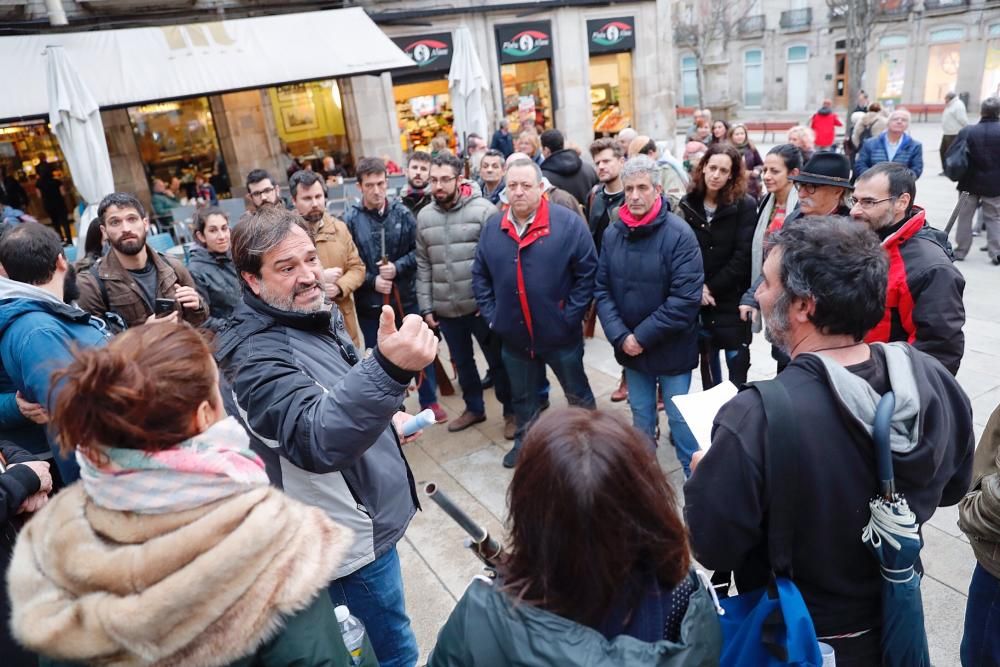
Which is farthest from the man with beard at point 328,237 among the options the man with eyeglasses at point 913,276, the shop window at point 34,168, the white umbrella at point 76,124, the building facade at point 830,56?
the building facade at point 830,56

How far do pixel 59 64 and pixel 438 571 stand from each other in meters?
8.12

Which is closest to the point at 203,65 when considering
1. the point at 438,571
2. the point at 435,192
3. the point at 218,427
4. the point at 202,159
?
the point at 202,159

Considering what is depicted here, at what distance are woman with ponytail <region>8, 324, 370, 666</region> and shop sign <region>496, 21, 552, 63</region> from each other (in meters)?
16.1

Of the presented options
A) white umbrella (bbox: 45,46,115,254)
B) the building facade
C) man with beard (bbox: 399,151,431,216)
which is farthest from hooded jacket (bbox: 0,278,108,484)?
the building facade

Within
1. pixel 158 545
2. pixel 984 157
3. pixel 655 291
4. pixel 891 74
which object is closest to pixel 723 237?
pixel 655 291

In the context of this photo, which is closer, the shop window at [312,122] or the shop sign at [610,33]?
the shop window at [312,122]

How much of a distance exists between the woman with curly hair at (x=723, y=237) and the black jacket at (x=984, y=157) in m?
5.39

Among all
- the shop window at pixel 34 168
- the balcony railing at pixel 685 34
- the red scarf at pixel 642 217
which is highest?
the balcony railing at pixel 685 34

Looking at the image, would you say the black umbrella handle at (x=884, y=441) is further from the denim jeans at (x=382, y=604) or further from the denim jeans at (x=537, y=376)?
the denim jeans at (x=537, y=376)

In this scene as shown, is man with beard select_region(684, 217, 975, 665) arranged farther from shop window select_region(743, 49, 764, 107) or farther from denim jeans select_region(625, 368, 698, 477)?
shop window select_region(743, 49, 764, 107)

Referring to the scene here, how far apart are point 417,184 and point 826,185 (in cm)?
323

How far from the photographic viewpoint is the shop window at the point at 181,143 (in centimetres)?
1410

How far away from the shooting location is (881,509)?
166 centimetres

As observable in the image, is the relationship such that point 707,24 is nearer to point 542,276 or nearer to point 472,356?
point 472,356
